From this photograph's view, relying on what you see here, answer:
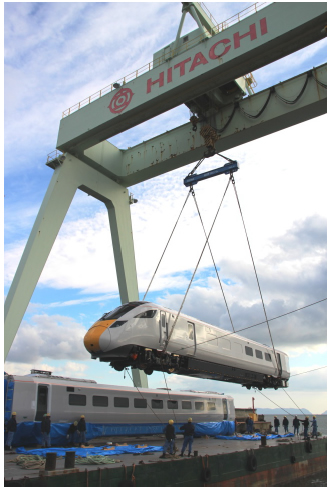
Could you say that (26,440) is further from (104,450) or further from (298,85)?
(298,85)

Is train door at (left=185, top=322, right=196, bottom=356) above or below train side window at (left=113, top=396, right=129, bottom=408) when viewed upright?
above

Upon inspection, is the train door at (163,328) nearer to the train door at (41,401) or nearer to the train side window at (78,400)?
the train side window at (78,400)

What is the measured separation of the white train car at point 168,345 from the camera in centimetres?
1073

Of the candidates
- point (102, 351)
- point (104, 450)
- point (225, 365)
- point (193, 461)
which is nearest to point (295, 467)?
point (225, 365)

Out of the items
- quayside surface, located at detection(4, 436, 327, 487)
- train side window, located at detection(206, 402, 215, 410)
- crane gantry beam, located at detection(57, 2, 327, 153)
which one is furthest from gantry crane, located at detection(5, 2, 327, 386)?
quayside surface, located at detection(4, 436, 327, 487)

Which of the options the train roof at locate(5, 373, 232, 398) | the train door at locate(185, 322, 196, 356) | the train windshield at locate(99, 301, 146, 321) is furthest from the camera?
the train door at locate(185, 322, 196, 356)

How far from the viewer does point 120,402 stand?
1420 cm

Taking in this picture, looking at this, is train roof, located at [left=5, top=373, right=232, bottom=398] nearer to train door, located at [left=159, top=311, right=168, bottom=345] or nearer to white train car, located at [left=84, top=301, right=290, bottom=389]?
white train car, located at [left=84, top=301, right=290, bottom=389]

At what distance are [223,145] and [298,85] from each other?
3.61m

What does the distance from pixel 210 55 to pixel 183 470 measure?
1274 centimetres

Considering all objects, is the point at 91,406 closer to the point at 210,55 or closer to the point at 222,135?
the point at 222,135

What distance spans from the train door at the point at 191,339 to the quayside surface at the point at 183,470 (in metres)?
2.88

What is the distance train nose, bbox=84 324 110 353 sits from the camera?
10.6 m

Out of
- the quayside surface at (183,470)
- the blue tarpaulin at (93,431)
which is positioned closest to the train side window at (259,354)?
the quayside surface at (183,470)
